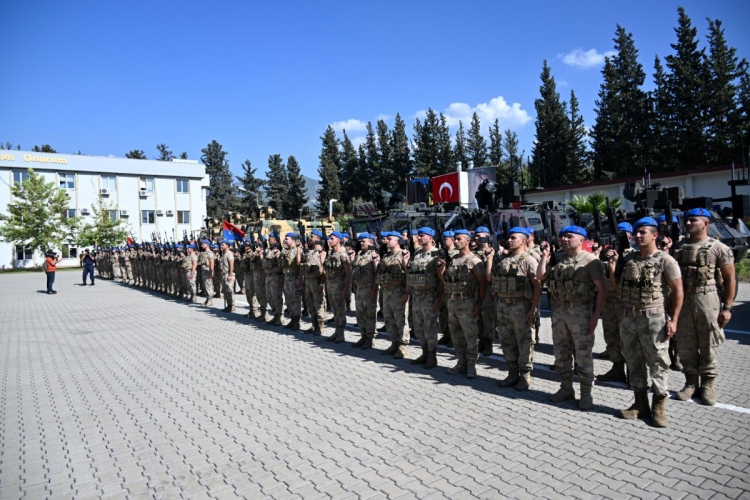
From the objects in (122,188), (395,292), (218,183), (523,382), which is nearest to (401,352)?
(395,292)

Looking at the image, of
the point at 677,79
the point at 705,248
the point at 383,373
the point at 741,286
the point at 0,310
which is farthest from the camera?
the point at 677,79

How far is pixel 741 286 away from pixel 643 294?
1159cm

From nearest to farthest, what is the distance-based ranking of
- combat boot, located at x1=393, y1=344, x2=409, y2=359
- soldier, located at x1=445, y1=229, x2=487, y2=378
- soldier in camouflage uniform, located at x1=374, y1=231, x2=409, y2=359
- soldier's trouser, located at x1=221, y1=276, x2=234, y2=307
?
1. soldier, located at x1=445, y1=229, x2=487, y2=378
2. soldier in camouflage uniform, located at x1=374, y1=231, x2=409, y2=359
3. combat boot, located at x1=393, y1=344, x2=409, y2=359
4. soldier's trouser, located at x1=221, y1=276, x2=234, y2=307

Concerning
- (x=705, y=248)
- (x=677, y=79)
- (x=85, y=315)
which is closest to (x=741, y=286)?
(x=705, y=248)

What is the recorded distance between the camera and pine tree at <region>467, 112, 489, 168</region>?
6004cm

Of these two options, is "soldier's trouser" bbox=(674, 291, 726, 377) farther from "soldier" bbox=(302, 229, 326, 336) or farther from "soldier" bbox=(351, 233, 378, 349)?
"soldier" bbox=(302, 229, 326, 336)

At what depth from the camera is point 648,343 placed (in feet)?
14.6

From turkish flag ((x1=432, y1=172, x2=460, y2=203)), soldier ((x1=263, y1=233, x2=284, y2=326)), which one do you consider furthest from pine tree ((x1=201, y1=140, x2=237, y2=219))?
soldier ((x1=263, y1=233, x2=284, y2=326))

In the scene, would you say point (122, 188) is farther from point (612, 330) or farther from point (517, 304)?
point (612, 330)

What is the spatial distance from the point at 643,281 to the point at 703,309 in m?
0.93

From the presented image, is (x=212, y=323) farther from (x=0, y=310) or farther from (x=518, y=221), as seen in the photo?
(x=0, y=310)

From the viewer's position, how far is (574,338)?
489 cm

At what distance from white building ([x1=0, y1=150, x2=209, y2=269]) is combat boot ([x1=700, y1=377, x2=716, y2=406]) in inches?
1739

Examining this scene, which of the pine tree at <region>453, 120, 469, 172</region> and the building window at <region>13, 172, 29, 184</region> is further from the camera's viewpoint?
the pine tree at <region>453, 120, 469, 172</region>
